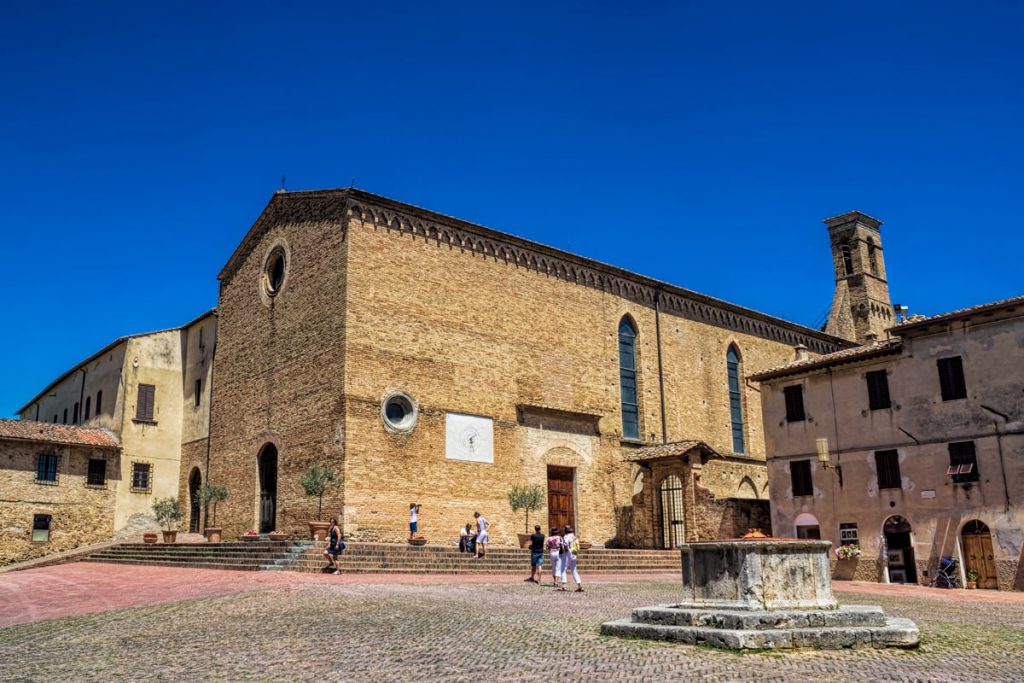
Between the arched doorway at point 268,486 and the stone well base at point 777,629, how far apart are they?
20.2 metres

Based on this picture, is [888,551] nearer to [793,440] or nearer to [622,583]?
[793,440]

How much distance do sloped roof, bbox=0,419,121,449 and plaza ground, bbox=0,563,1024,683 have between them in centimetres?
1260

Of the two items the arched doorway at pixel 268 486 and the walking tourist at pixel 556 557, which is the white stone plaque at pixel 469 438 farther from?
the walking tourist at pixel 556 557

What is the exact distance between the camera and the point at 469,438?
28.3 meters

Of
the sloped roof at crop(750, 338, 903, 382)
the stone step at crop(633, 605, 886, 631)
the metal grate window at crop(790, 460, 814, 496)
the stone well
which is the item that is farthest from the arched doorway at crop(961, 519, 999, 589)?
the stone step at crop(633, 605, 886, 631)

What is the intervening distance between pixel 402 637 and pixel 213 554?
15.1 meters

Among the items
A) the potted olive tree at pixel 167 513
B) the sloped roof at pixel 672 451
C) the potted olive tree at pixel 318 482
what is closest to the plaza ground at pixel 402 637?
the potted olive tree at pixel 318 482

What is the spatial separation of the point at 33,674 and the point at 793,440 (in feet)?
76.4

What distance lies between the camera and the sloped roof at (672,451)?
97.5ft

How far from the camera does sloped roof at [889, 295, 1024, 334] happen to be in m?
23.0

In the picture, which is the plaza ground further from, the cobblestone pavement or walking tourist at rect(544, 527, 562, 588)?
walking tourist at rect(544, 527, 562, 588)

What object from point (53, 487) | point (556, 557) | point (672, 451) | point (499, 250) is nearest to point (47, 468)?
point (53, 487)

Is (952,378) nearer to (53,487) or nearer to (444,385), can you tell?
(444,385)

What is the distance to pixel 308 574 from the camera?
20094 mm
